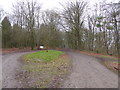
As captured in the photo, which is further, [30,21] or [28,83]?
[30,21]

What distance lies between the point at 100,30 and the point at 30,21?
18.0 metres

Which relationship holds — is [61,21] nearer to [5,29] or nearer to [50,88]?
[5,29]

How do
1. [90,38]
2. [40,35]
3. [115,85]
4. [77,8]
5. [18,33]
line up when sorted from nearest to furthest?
[115,85], [77,8], [90,38], [18,33], [40,35]

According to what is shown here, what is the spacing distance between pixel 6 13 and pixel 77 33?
2136 cm

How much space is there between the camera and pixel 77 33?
85.4 feet

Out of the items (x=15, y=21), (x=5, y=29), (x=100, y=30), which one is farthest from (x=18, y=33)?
(x=100, y=30)

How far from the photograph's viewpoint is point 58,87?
4777 mm

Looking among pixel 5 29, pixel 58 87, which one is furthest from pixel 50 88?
pixel 5 29

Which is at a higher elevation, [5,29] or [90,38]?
[5,29]

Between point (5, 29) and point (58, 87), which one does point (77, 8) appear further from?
point (58, 87)

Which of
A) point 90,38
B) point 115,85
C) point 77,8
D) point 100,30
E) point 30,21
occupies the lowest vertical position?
point 115,85

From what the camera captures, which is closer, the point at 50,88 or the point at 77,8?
the point at 50,88

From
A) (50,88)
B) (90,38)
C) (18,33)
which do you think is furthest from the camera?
(18,33)

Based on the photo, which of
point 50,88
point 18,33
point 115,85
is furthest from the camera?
point 18,33
